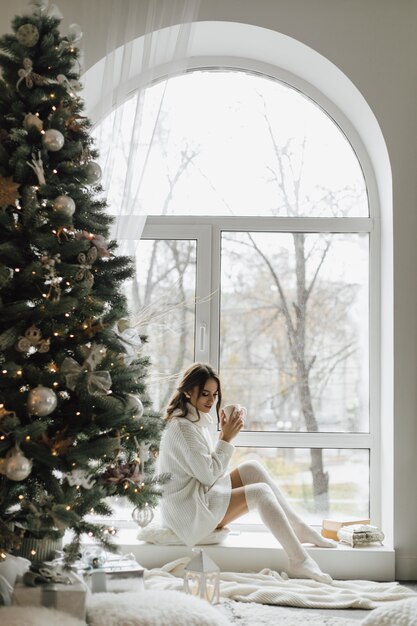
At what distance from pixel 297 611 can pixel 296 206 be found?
2.12m

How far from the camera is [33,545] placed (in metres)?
2.59

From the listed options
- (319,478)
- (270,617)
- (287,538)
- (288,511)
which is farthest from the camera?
(319,478)

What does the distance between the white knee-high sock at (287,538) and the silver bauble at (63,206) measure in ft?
5.63

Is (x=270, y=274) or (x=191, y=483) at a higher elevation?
(x=270, y=274)

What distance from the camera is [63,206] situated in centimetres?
244

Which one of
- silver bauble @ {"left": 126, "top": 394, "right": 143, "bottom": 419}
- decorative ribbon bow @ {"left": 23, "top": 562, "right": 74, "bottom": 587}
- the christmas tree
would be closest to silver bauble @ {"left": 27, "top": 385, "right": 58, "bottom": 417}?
the christmas tree

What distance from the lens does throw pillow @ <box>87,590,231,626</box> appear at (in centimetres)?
227

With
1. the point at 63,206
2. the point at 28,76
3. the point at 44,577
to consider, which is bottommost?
the point at 44,577

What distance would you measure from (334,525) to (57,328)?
2042 millimetres

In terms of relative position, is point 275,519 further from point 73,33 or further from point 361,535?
point 73,33

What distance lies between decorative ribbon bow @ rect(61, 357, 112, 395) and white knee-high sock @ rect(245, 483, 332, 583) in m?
1.35

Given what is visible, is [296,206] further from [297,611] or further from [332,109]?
[297,611]

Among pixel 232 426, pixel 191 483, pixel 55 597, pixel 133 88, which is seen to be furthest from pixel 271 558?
pixel 133 88

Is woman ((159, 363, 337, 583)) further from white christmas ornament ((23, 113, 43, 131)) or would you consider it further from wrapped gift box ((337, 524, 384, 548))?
white christmas ornament ((23, 113, 43, 131))
